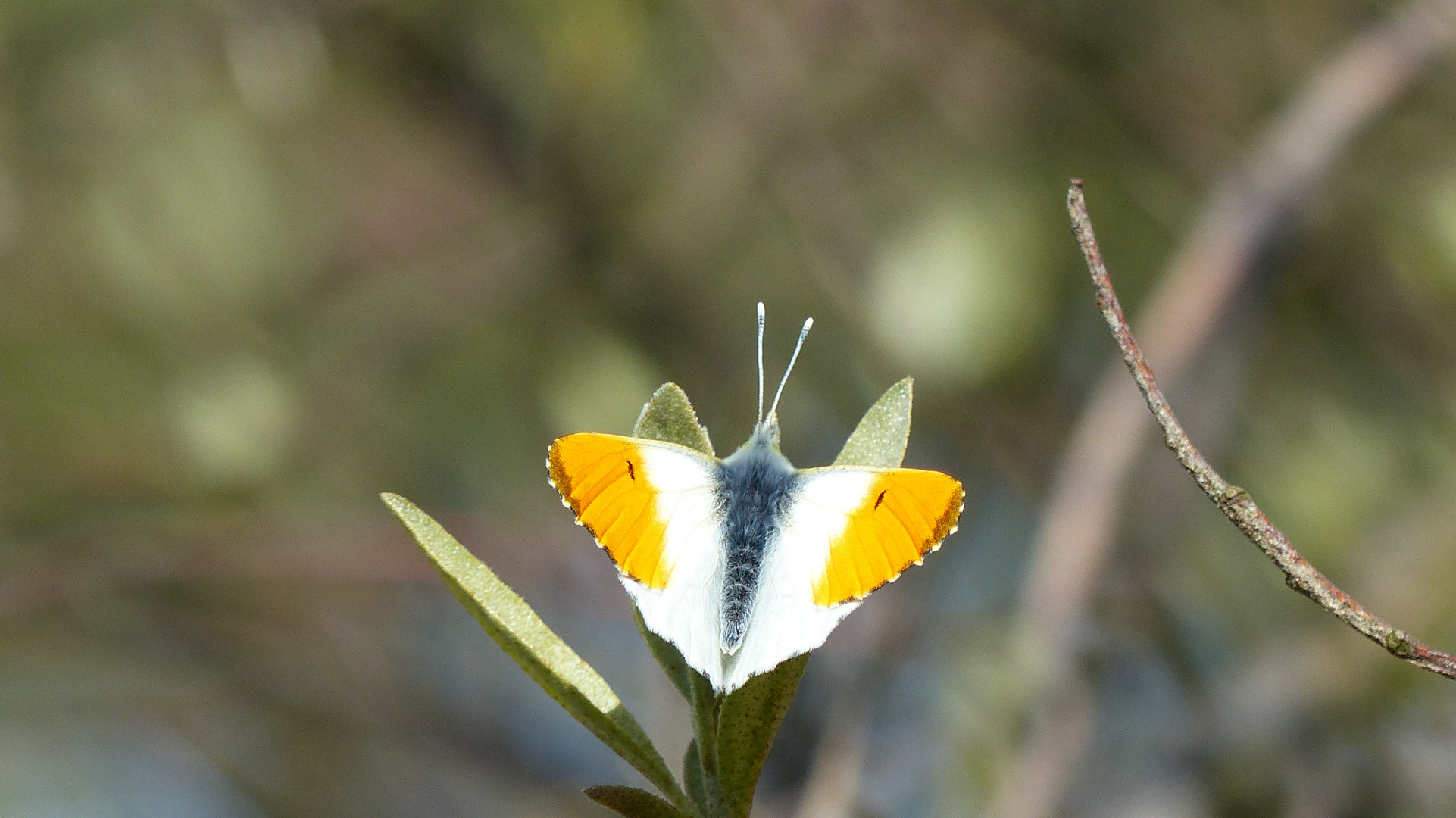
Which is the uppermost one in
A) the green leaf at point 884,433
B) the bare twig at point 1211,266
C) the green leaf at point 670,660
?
the bare twig at point 1211,266

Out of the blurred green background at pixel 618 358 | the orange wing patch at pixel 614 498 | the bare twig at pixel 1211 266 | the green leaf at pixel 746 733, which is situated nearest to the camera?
the green leaf at pixel 746 733

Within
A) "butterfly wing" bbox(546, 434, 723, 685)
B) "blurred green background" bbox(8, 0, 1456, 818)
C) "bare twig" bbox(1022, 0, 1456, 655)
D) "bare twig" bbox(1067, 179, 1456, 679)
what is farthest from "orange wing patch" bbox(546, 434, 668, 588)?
"blurred green background" bbox(8, 0, 1456, 818)

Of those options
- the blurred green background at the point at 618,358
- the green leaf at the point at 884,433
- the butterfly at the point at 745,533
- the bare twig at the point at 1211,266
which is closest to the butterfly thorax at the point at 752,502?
the butterfly at the point at 745,533

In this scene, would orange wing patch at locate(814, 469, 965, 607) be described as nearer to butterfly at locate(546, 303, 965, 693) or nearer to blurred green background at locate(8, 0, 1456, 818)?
butterfly at locate(546, 303, 965, 693)

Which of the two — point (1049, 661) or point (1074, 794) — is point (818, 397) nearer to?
point (1074, 794)

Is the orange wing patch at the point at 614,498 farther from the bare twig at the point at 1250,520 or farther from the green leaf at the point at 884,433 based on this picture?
the bare twig at the point at 1250,520

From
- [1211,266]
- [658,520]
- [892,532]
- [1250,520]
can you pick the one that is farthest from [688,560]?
[1211,266]
